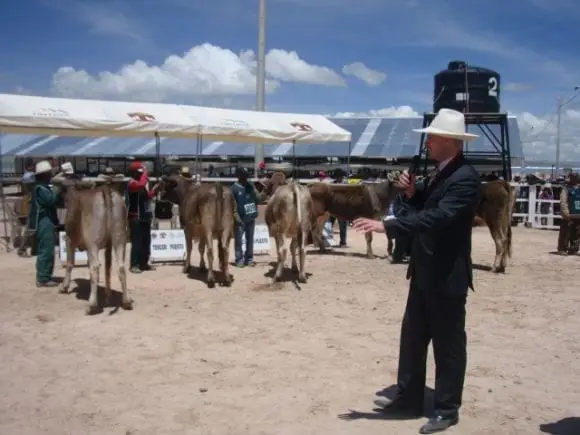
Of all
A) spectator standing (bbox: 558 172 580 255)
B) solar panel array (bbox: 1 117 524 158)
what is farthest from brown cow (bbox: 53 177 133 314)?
solar panel array (bbox: 1 117 524 158)

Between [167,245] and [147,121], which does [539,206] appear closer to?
[147,121]

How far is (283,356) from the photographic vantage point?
6.27 meters

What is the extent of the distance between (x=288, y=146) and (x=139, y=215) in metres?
22.8

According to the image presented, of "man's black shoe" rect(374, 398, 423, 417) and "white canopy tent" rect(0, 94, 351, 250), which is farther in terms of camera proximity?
"white canopy tent" rect(0, 94, 351, 250)

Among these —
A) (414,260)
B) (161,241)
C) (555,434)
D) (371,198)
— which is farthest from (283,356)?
(371,198)

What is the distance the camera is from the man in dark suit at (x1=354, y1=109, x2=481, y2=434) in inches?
170

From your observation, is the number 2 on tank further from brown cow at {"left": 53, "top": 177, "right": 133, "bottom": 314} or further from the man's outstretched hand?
the man's outstretched hand

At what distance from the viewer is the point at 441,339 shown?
4.57 meters

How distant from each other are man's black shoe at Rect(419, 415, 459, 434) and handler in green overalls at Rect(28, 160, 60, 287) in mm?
6770

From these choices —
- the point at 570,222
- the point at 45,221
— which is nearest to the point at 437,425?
the point at 45,221

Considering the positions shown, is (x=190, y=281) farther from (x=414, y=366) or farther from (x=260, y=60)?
(x=260, y=60)

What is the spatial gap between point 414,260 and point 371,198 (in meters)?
8.90

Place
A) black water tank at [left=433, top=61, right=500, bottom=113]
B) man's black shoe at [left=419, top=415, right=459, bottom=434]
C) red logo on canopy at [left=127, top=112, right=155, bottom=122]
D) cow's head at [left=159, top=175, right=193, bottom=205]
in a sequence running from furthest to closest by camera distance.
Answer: black water tank at [left=433, top=61, right=500, bottom=113] → red logo on canopy at [left=127, top=112, right=155, bottom=122] → cow's head at [left=159, top=175, right=193, bottom=205] → man's black shoe at [left=419, top=415, right=459, bottom=434]

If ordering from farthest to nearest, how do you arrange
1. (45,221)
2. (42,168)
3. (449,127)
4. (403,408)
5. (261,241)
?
(261,241), (45,221), (42,168), (403,408), (449,127)
